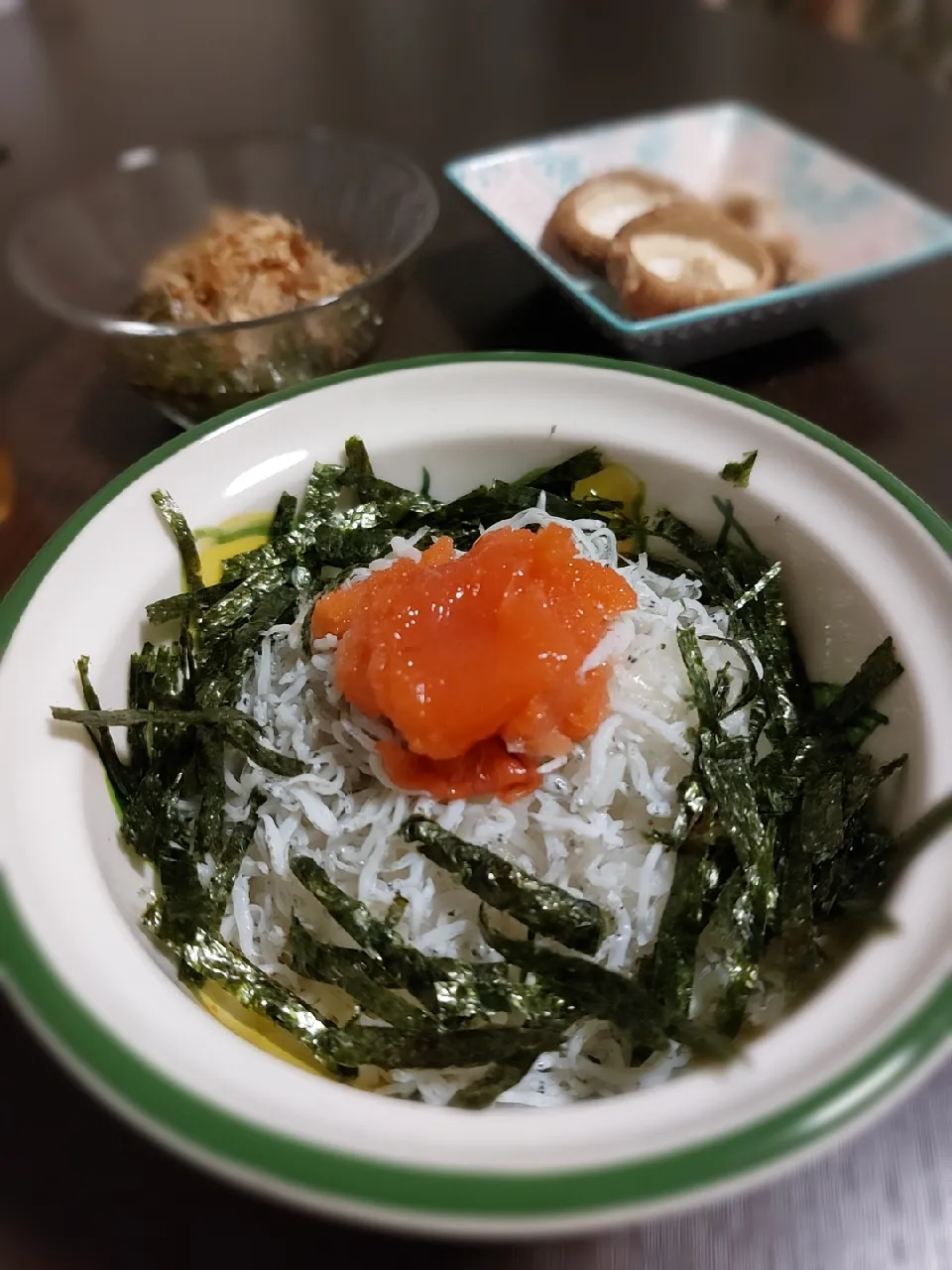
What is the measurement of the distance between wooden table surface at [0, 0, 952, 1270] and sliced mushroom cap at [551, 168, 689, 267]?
0.16 meters

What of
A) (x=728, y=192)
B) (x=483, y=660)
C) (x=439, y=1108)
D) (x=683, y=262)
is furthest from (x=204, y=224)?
(x=439, y=1108)

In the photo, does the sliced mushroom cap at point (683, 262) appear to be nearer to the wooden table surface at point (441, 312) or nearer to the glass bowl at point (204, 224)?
the wooden table surface at point (441, 312)

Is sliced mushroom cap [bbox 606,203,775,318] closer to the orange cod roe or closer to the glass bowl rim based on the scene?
the glass bowl rim

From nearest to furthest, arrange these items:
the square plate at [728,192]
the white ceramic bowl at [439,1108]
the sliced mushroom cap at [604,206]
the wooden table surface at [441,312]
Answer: the white ceramic bowl at [439,1108] < the wooden table surface at [441,312] < the square plate at [728,192] < the sliced mushroom cap at [604,206]

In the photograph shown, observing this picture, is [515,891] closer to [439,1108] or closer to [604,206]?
[439,1108]

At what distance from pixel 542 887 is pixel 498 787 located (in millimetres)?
147

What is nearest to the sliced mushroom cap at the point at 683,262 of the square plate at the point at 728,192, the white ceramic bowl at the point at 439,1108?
the square plate at the point at 728,192

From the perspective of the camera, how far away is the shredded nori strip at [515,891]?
1214 millimetres

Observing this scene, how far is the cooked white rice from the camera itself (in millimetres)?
1271

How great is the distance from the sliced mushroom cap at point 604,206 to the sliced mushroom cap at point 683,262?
10cm

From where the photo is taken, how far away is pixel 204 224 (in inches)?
102

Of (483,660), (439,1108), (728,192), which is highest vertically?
(728,192)

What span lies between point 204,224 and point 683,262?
129 centimetres

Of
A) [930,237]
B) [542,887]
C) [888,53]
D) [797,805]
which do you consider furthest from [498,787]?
[888,53]
